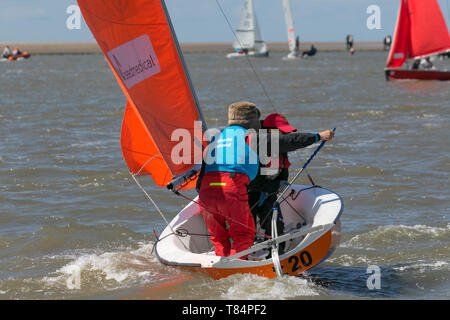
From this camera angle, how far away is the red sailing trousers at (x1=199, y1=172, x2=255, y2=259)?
535 cm

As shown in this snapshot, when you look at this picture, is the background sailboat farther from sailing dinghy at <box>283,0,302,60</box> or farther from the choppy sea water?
the choppy sea water

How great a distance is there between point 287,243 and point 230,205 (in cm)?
120

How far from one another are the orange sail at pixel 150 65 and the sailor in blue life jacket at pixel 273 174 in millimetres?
691

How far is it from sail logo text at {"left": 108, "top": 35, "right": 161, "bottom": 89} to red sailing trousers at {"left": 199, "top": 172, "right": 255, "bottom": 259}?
3.66 ft

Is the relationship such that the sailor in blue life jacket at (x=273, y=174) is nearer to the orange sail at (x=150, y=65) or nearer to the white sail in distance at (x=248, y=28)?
the orange sail at (x=150, y=65)

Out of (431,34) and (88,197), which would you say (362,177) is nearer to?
(88,197)

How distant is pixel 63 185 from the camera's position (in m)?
10.3

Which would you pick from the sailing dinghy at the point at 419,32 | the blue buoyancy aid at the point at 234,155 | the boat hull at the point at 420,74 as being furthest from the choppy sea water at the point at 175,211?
the sailing dinghy at the point at 419,32

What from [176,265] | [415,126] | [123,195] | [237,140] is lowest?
[415,126]

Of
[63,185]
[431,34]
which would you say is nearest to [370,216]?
[63,185]

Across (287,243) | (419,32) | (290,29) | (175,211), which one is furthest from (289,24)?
(287,243)

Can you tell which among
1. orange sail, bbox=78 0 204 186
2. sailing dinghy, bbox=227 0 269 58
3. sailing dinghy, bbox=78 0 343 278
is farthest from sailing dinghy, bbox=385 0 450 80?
sailing dinghy, bbox=227 0 269 58
